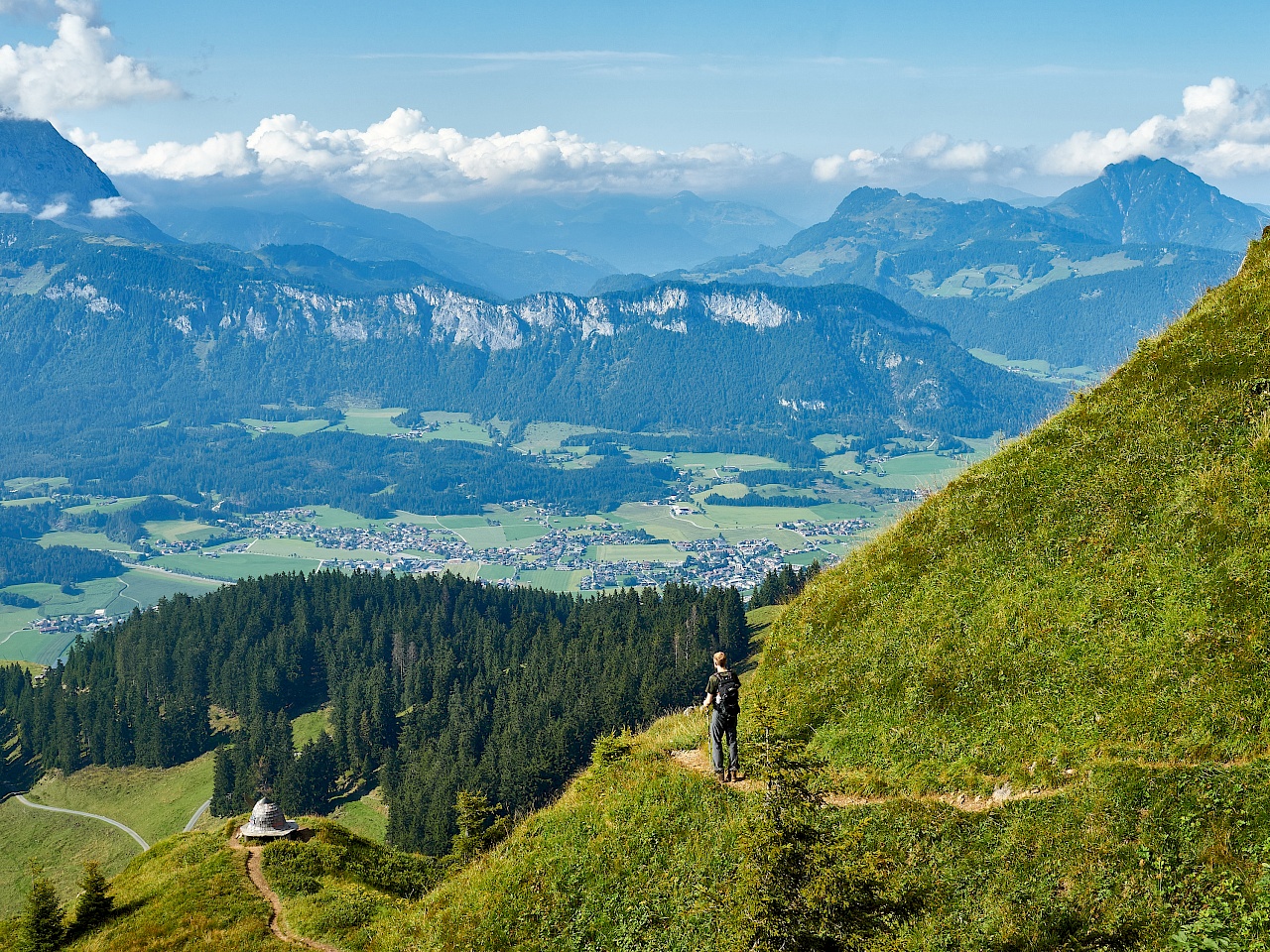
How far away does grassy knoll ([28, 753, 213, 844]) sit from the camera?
10925 cm

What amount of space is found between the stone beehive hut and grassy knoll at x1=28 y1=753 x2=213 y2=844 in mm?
76322

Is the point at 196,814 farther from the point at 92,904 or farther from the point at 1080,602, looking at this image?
the point at 1080,602

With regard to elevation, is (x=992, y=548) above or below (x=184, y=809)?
above

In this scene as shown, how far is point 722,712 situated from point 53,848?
109653mm

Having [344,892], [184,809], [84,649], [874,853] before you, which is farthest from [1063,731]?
[84,649]

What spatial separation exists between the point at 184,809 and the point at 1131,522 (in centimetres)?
11569

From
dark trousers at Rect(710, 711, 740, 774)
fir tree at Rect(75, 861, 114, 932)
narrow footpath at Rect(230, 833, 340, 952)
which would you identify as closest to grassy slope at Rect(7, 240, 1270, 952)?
narrow footpath at Rect(230, 833, 340, 952)

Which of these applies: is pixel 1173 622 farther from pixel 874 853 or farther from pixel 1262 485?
pixel 874 853

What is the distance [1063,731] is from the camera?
76.6ft

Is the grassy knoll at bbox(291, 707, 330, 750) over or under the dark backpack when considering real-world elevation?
under

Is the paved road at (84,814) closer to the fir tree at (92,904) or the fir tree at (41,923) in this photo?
the fir tree at (92,904)

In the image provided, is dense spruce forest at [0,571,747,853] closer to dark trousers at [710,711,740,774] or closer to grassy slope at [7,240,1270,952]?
grassy slope at [7,240,1270,952]

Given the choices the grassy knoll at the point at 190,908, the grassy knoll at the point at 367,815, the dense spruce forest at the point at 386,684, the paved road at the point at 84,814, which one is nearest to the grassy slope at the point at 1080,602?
the grassy knoll at the point at 190,908

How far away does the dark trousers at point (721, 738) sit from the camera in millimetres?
24266
